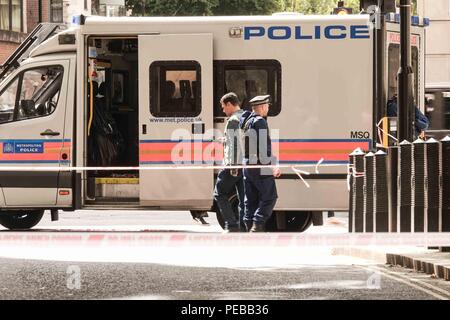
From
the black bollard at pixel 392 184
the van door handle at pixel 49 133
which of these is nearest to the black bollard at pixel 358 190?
the black bollard at pixel 392 184

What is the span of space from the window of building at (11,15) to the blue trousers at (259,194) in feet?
95.9

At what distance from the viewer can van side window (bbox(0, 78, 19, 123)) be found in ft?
63.2

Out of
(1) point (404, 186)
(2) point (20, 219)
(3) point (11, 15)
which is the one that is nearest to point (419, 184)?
(1) point (404, 186)

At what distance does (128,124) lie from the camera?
783 inches

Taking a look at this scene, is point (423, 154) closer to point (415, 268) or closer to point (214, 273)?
point (415, 268)

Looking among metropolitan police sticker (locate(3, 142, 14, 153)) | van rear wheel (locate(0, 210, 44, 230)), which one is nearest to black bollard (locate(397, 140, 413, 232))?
metropolitan police sticker (locate(3, 142, 14, 153))

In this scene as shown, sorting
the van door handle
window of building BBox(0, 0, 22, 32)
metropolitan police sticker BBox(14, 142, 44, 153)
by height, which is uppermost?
window of building BBox(0, 0, 22, 32)

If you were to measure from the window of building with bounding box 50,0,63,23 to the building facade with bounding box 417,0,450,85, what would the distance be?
15587 millimetres

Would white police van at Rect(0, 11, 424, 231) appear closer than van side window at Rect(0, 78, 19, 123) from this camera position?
Yes

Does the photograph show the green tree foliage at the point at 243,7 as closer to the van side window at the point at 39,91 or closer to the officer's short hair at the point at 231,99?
the van side window at the point at 39,91

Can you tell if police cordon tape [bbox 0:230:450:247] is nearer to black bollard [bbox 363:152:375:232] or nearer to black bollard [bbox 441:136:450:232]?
black bollard [bbox 441:136:450:232]

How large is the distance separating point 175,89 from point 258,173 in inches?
109

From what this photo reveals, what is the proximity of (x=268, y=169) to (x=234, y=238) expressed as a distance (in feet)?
6.95

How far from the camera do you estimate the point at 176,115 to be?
18.6 metres
